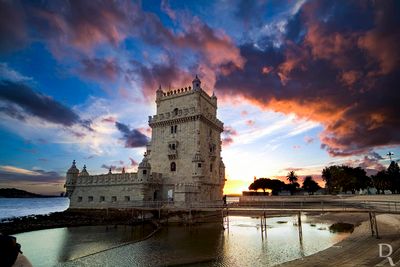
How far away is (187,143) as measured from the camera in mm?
48156

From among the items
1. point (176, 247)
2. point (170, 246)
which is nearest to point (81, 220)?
point (170, 246)

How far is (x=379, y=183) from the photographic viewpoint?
284ft

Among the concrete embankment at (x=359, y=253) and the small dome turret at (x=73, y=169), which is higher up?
the small dome turret at (x=73, y=169)

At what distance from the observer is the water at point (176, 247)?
20.9m

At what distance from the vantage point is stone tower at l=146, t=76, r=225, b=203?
46.9 metres

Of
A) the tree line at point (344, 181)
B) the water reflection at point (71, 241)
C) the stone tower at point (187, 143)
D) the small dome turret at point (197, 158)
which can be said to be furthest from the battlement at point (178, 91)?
the tree line at point (344, 181)

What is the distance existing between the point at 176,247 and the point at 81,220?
24250mm

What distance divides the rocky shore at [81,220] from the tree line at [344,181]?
61.2m

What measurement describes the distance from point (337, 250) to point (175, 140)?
33.8 meters

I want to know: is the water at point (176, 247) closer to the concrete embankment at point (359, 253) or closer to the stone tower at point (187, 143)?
the concrete embankment at point (359, 253)

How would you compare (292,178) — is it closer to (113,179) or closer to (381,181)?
(381,181)

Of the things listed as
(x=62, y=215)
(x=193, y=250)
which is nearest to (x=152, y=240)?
(x=193, y=250)

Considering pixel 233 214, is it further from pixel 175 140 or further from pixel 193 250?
pixel 193 250

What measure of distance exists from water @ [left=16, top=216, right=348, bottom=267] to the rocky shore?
3.54 m
